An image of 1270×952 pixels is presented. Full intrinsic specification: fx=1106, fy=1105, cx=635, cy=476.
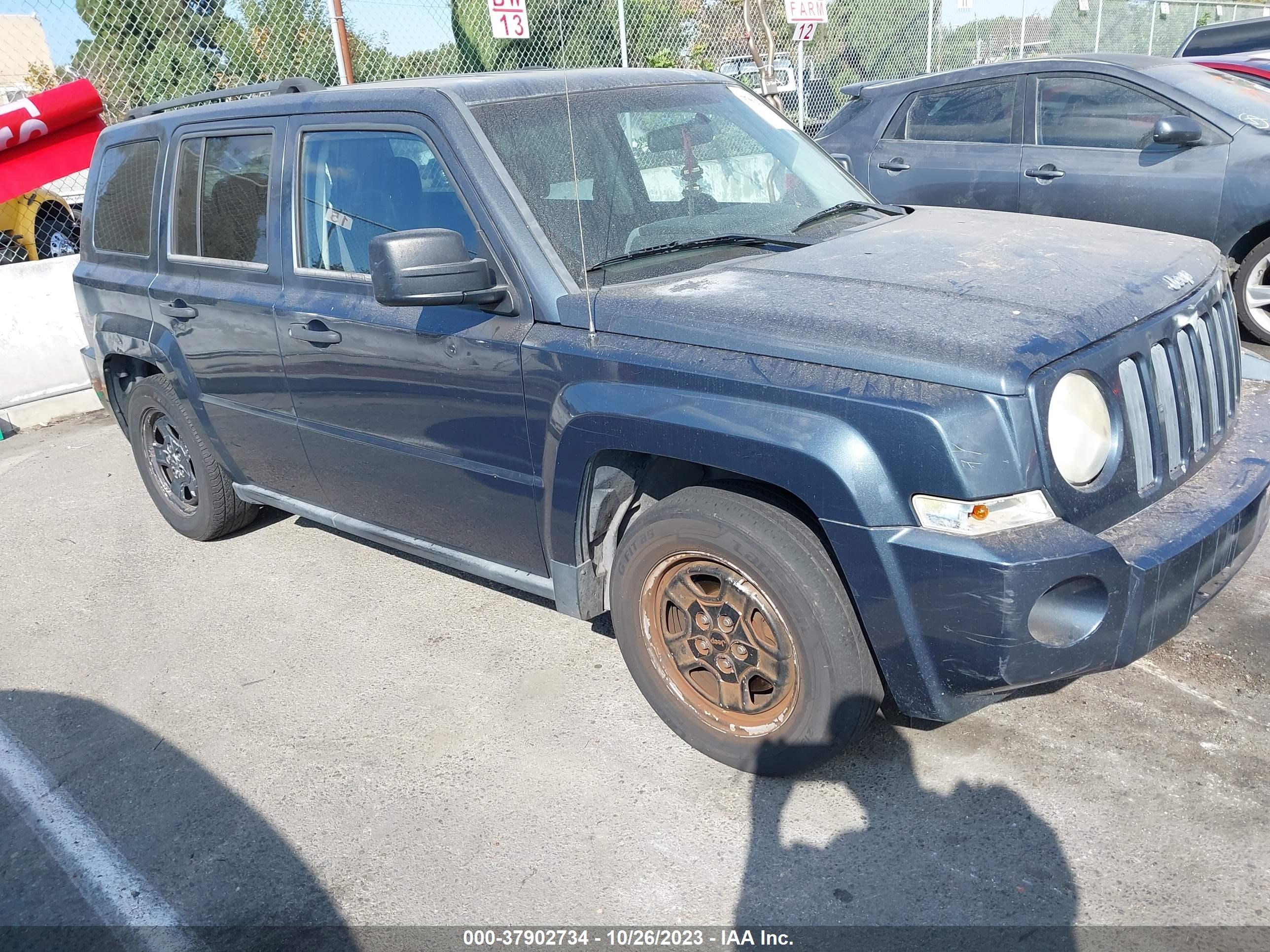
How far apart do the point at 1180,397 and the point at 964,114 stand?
519 cm

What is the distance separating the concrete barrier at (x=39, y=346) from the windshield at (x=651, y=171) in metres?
5.66

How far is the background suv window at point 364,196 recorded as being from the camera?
3.52 meters

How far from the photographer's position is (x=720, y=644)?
123 inches

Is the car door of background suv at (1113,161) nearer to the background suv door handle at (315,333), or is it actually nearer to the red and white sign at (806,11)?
the red and white sign at (806,11)

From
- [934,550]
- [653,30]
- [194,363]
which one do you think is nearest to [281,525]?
[194,363]

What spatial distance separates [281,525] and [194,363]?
1.21 metres

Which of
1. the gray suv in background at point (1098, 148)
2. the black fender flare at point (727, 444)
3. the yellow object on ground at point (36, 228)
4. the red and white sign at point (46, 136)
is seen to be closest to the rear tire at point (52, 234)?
the yellow object on ground at point (36, 228)

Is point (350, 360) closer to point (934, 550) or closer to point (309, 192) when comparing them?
point (309, 192)

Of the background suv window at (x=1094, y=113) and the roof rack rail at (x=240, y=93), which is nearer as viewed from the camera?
the roof rack rail at (x=240, y=93)

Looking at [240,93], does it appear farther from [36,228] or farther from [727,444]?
[36,228]

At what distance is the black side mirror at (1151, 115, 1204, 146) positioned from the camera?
6516 millimetres

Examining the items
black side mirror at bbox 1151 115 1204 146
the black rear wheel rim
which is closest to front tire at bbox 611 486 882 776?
the black rear wheel rim

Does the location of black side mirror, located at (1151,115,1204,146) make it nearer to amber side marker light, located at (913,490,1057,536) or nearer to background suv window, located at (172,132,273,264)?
amber side marker light, located at (913,490,1057,536)

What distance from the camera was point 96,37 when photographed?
8.47 meters
